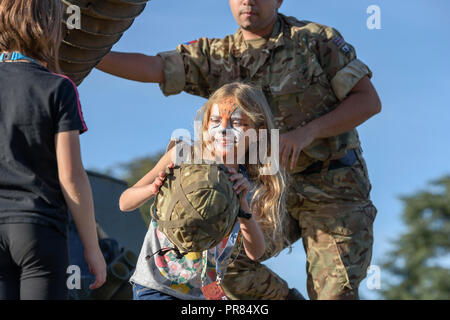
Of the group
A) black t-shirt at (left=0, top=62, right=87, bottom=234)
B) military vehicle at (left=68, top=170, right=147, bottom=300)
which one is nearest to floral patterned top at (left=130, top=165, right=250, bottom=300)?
black t-shirt at (left=0, top=62, right=87, bottom=234)

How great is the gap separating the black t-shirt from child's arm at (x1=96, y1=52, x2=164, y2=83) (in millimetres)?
2203

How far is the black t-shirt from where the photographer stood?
113 inches

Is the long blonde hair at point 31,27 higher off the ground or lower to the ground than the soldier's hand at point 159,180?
higher

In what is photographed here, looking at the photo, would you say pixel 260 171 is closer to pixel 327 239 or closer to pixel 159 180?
pixel 159 180

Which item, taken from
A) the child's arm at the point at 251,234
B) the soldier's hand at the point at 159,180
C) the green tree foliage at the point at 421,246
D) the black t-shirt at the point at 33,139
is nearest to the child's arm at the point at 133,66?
the child's arm at the point at 251,234

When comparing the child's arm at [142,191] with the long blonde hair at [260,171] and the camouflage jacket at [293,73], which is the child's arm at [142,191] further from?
the camouflage jacket at [293,73]

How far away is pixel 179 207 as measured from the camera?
10.4 ft

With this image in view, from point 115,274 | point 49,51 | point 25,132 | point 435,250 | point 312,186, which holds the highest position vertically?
point 49,51

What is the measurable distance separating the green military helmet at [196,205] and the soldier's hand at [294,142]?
1411mm

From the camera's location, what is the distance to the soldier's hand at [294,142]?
15.3 ft

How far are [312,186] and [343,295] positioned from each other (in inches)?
28.0
